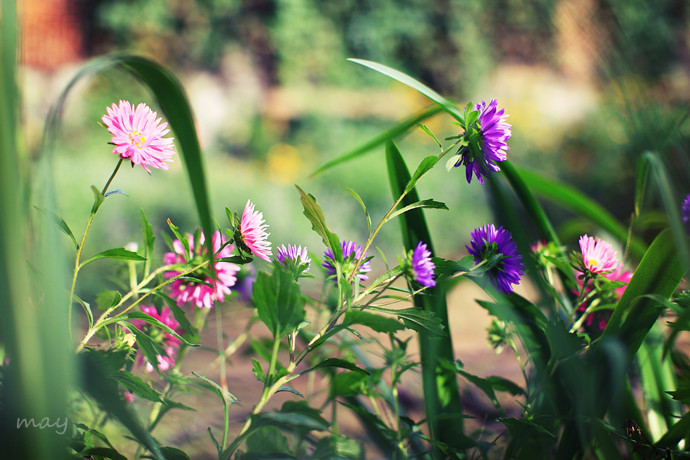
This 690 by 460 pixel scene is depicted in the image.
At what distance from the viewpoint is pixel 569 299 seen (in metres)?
0.50

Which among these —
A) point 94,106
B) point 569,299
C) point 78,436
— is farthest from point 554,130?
point 78,436

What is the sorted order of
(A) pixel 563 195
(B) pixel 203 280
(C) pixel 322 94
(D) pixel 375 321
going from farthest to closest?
(C) pixel 322 94 < (A) pixel 563 195 < (B) pixel 203 280 < (D) pixel 375 321

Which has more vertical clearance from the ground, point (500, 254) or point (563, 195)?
point (563, 195)

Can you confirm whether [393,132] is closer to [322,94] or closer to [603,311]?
[603,311]

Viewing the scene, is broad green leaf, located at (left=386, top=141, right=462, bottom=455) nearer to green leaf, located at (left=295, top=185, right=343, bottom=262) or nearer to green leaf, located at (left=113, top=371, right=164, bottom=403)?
green leaf, located at (left=295, top=185, right=343, bottom=262)

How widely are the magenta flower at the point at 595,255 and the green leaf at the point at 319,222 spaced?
22 centimetres

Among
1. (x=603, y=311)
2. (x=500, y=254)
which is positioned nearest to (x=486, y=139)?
(x=500, y=254)

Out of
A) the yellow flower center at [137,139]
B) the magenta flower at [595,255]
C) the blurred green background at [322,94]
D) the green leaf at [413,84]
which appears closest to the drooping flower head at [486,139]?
the green leaf at [413,84]

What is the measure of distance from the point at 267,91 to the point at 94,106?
135cm

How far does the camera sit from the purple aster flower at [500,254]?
362 mm

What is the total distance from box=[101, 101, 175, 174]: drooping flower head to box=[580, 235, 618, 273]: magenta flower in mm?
344

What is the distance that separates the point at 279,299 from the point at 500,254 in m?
0.16

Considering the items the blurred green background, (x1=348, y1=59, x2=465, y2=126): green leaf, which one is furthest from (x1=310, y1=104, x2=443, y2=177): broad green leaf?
the blurred green background

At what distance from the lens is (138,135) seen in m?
0.37
